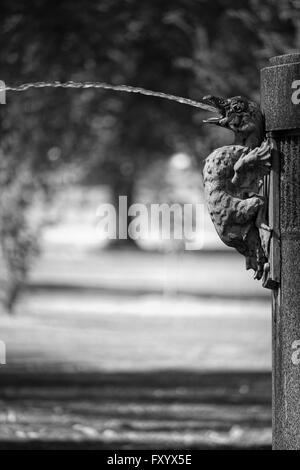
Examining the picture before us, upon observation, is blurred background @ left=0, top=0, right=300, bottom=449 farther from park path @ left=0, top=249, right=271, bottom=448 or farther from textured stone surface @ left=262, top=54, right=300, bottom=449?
textured stone surface @ left=262, top=54, right=300, bottom=449

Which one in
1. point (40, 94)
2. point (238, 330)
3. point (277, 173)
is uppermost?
point (40, 94)

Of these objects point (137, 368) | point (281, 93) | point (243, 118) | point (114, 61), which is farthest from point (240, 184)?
point (114, 61)

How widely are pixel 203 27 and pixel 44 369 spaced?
4.19 meters

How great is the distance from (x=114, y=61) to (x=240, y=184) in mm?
10443

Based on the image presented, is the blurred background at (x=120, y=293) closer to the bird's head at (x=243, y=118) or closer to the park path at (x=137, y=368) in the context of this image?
the park path at (x=137, y=368)

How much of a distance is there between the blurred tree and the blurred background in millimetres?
24

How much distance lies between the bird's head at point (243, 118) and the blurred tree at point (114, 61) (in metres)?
6.37

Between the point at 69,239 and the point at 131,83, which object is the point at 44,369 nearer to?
the point at 131,83

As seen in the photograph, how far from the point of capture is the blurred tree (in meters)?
12.8

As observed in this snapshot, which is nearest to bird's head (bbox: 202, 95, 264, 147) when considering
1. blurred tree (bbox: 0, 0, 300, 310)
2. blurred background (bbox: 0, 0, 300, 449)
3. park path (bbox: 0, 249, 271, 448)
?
blurred background (bbox: 0, 0, 300, 449)

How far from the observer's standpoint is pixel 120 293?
83.3 feet

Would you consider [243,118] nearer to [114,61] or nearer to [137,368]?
[137,368]
